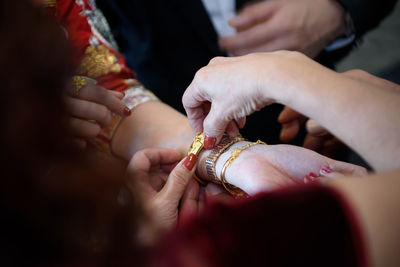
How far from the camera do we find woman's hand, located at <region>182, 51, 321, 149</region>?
0.60 metres

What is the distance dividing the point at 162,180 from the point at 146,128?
22 centimetres

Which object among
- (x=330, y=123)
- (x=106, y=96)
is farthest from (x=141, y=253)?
(x=106, y=96)

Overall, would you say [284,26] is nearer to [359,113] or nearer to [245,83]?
[245,83]

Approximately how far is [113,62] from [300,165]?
0.68 metres

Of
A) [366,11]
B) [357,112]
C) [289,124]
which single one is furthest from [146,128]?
[366,11]

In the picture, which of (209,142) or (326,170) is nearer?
(326,170)

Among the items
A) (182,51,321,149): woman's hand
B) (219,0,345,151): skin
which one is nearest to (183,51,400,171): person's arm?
(182,51,321,149): woman's hand

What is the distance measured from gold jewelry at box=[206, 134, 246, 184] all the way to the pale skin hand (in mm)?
23

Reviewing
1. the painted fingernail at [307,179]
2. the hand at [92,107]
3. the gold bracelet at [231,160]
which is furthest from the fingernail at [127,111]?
the painted fingernail at [307,179]

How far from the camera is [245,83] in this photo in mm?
655

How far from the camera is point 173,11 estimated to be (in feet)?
3.40

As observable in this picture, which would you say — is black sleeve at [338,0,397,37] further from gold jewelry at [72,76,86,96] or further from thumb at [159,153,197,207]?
gold jewelry at [72,76,86,96]

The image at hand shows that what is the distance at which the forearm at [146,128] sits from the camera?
40.8 inches

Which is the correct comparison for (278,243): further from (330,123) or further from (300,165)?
(300,165)
